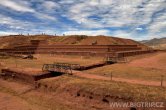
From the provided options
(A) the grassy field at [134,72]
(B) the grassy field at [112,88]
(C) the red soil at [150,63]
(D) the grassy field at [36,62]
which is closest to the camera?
(B) the grassy field at [112,88]

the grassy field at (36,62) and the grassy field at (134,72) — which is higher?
the grassy field at (36,62)

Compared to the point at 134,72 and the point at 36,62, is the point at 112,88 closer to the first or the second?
the point at 134,72

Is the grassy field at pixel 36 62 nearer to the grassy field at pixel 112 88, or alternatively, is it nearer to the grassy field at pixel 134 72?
the grassy field at pixel 134 72

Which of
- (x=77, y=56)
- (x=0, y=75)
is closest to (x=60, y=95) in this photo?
(x=0, y=75)

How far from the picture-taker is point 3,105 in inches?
671

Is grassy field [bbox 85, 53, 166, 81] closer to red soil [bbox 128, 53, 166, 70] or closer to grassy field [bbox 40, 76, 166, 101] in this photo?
red soil [bbox 128, 53, 166, 70]

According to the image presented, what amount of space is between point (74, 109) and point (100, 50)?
1292 inches

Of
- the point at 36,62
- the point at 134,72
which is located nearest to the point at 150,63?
the point at 134,72

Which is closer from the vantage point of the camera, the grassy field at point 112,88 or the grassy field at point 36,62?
the grassy field at point 112,88

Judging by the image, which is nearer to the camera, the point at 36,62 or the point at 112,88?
Result: the point at 112,88

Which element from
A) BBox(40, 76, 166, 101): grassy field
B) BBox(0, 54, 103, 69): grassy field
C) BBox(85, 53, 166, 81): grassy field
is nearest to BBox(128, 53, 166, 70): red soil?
BBox(85, 53, 166, 81): grassy field

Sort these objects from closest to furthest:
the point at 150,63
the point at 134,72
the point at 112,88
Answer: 1. the point at 112,88
2. the point at 134,72
3. the point at 150,63

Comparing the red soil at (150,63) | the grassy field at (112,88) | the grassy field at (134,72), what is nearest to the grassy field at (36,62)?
the red soil at (150,63)

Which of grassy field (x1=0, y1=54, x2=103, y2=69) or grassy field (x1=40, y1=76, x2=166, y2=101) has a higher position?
grassy field (x1=0, y1=54, x2=103, y2=69)
